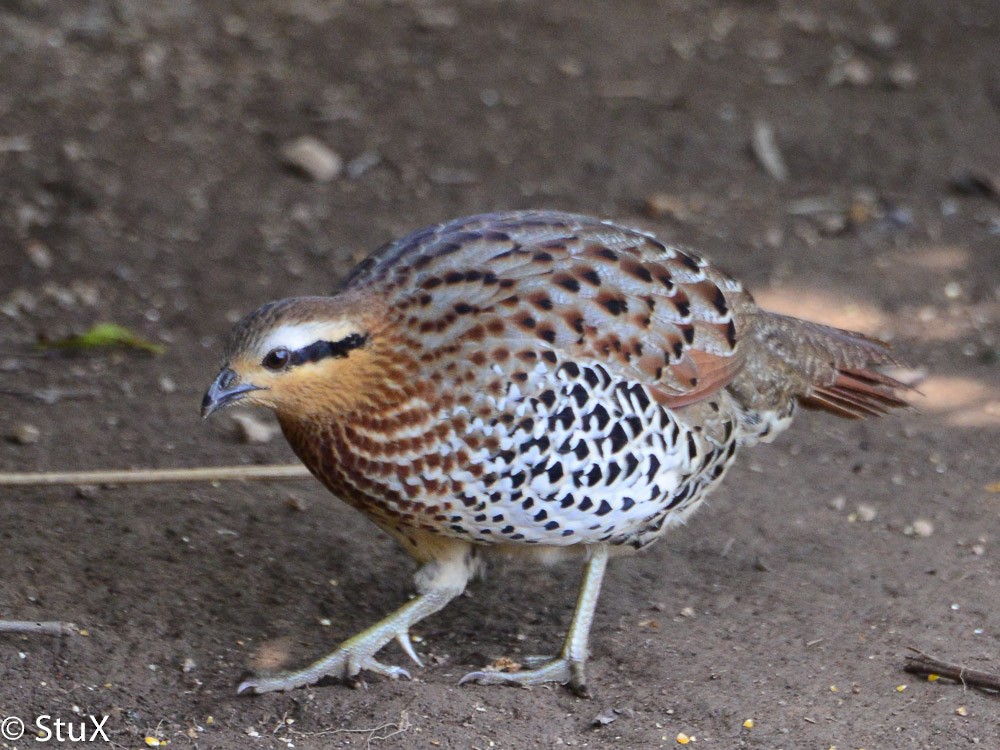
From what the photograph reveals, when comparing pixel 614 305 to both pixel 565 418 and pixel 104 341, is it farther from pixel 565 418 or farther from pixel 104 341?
pixel 104 341

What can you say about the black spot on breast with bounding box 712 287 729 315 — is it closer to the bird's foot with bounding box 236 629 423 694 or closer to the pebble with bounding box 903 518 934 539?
the pebble with bounding box 903 518 934 539

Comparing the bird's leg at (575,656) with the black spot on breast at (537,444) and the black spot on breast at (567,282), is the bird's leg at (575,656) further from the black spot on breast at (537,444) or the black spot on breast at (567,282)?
the black spot on breast at (567,282)

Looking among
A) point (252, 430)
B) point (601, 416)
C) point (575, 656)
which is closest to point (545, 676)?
point (575, 656)

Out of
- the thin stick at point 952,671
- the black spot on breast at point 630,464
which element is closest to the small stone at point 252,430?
the black spot on breast at point 630,464

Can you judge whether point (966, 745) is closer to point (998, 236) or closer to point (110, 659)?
point (110, 659)

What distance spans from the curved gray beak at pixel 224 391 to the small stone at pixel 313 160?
3.69 metres

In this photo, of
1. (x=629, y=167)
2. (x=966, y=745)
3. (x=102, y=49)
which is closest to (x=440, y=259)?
(x=966, y=745)

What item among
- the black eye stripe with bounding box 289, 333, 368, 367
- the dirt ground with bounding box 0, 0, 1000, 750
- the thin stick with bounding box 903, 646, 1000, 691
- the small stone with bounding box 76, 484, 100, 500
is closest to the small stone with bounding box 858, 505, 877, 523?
the dirt ground with bounding box 0, 0, 1000, 750

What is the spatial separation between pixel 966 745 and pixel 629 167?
4217mm

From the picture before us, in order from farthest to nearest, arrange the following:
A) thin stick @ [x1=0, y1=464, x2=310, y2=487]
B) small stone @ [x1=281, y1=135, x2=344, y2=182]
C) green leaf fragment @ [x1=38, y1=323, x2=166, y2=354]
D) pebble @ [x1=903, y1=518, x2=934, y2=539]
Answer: small stone @ [x1=281, y1=135, x2=344, y2=182]
green leaf fragment @ [x1=38, y1=323, x2=166, y2=354]
pebble @ [x1=903, y1=518, x2=934, y2=539]
thin stick @ [x1=0, y1=464, x2=310, y2=487]

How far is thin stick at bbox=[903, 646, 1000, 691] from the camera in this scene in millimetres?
3932

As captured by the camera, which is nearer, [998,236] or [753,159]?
[998,236]

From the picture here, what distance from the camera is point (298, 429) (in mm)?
3809

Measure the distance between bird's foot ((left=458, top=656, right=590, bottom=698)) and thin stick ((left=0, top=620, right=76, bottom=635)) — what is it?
1.13 m
